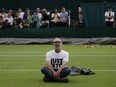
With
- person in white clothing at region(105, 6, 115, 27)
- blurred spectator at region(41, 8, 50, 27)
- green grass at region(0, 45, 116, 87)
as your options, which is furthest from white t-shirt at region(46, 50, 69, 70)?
person in white clothing at region(105, 6, 115, 27)

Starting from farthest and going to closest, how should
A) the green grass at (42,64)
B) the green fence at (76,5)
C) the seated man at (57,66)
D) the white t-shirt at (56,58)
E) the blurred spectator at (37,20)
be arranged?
the green fence at (76,5), the blurred spectator at (37,20), the green grass at (42,64), the white t-shirt at (56,58), the seated man at (57,66)

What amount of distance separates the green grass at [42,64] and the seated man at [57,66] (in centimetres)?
25

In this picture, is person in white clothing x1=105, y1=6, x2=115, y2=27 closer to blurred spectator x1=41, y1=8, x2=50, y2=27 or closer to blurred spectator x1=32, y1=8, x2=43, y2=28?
blurred spectator x1=41, y1=8, x2=50, y2=27

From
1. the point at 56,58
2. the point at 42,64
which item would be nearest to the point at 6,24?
the point at 42,64

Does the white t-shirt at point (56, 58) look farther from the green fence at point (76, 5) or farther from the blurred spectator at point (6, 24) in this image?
the green fence at point (76, 5)

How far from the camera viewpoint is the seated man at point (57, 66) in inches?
445

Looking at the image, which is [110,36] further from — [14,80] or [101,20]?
[14,80]

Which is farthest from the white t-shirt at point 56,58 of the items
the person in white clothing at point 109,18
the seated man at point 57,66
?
the person in white clothing at point 109,18

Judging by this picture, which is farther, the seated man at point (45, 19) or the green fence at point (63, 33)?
the seated man at point (45, 19)

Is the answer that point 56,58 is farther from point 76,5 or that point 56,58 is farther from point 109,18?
point 76,5

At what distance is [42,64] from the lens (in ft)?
51.9

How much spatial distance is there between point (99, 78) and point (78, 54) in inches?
274

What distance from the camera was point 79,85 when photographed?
11188 millimetres

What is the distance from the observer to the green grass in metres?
11.5
